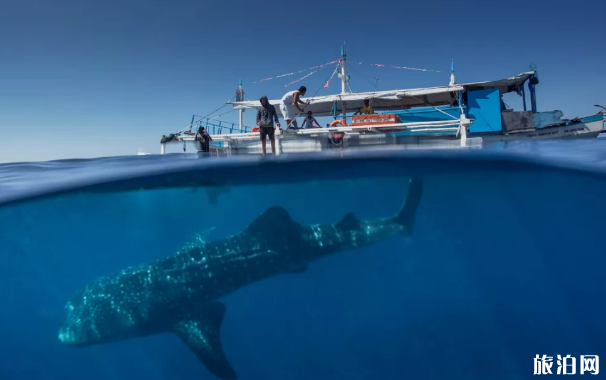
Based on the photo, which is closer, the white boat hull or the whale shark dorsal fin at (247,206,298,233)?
the whale shark dorsal fin at (247,206,298,233)

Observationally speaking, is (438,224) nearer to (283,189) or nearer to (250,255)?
(283,189)

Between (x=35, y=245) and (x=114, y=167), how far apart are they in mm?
10148

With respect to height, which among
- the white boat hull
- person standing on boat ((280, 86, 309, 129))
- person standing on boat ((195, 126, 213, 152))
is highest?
person standing on boat ((280, 86, 309, 129))

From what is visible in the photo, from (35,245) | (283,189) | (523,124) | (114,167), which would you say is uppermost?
(523,124)

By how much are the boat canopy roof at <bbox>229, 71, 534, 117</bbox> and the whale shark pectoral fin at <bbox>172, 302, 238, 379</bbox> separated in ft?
54.0

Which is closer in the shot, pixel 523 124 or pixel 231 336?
pixel 231 336

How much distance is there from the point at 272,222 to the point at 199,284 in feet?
7.41

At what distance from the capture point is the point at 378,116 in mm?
16594

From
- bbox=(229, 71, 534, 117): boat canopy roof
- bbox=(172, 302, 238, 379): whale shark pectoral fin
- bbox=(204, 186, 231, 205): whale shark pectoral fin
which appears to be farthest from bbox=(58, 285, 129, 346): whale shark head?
bbox=(229, 71, 534, 117): boat canopy roof

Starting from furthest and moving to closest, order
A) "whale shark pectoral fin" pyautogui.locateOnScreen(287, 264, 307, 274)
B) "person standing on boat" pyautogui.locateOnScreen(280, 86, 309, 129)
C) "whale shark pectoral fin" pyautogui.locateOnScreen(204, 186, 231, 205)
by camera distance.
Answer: "whale shark pectoral fin" pyautogui.locateOnScreen(204, 186, 231, 205), "person standing on boat" pyautogui.locateOnScreen(280, 86, 309, 129), "whale shark pectoral fin" pyautogui.locateOnScreen(287, 264, 307, 274)

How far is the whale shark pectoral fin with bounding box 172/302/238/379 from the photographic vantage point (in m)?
6.69

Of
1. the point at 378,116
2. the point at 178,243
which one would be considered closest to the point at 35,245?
the point at 178,243

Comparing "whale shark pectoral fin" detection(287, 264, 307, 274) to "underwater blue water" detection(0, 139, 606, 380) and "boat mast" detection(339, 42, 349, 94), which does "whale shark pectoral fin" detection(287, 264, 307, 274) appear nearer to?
"underwater blue water" detection(0, 139, 606, 380)

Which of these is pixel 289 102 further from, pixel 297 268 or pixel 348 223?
pixel 297 268
